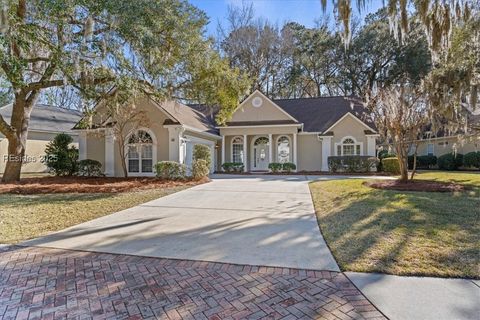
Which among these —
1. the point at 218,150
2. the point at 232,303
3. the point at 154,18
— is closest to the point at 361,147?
the point at 218,150

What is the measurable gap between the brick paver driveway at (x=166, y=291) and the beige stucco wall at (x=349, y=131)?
59.6 feet

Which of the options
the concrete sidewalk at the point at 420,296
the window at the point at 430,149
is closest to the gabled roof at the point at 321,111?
the window at the point at 430,149

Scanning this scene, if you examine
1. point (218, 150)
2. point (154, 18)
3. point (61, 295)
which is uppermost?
point (154, 18)

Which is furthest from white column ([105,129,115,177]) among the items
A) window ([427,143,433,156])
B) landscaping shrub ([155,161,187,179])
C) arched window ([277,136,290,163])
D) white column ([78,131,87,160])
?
window ([427,143,433,156])

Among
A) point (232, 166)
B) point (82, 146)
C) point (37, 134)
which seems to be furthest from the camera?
point (37, 134)

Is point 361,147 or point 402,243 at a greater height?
point 361,147

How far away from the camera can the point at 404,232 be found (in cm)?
532

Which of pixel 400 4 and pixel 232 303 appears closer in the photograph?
pixel 232 303

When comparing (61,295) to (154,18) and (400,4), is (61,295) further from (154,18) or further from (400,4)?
(154,18)

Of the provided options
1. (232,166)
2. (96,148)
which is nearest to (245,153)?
(232,166)

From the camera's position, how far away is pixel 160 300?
3084 mm

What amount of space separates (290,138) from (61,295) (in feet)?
64.2

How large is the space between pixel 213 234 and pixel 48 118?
25.4m

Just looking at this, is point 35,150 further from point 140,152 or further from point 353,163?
point 353,163
